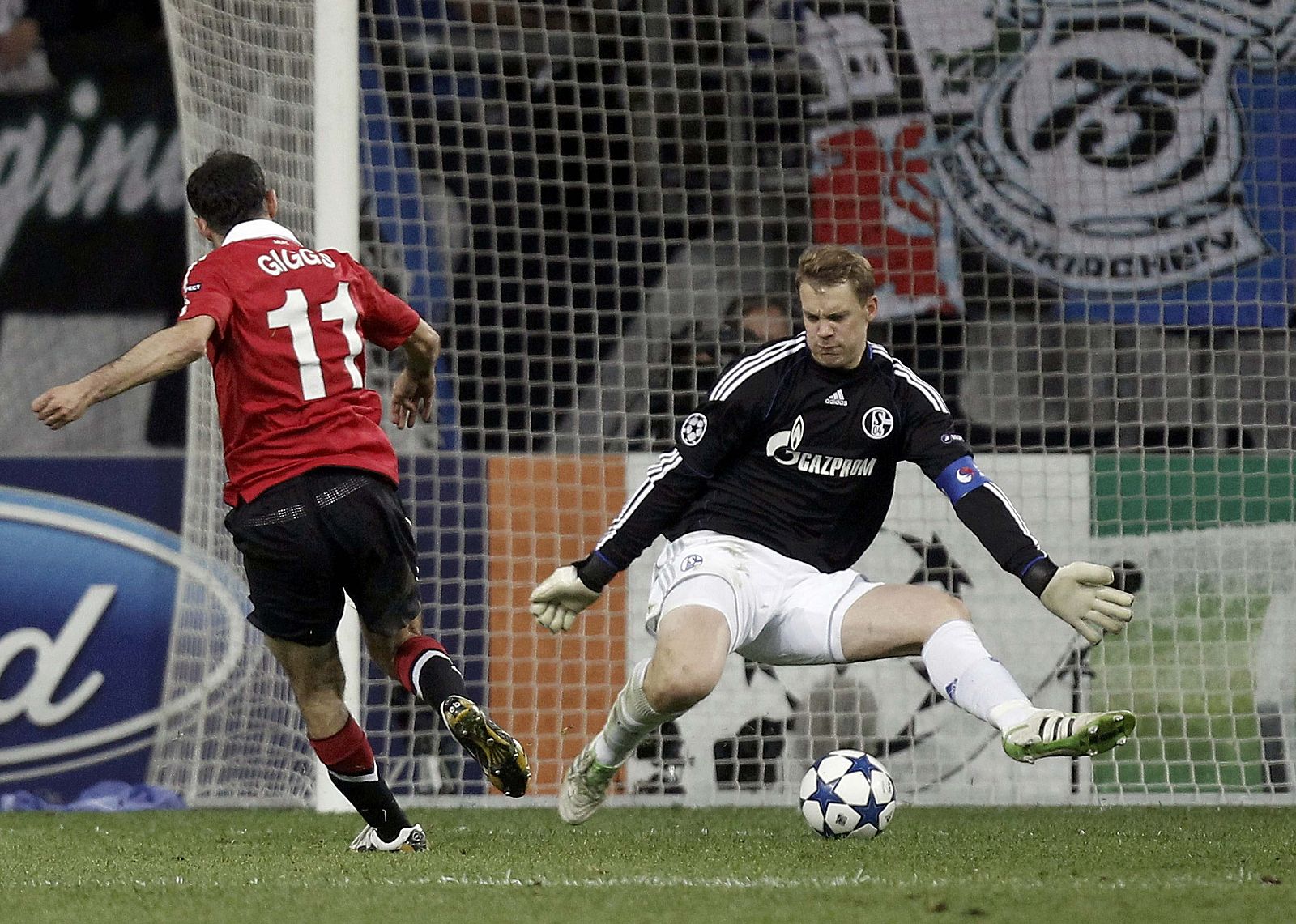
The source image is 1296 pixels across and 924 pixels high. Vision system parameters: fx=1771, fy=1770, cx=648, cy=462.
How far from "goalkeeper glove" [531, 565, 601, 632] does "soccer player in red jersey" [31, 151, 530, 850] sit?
1.25 ft

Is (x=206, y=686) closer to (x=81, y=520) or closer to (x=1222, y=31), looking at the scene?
(x=81, y=520)

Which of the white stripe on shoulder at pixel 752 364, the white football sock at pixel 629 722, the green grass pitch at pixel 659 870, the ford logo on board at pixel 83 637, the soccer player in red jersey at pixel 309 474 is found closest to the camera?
the green grass pitch at pixel 659 870

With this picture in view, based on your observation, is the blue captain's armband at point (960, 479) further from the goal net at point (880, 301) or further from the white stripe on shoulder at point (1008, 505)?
the goal net at point (880, 301)

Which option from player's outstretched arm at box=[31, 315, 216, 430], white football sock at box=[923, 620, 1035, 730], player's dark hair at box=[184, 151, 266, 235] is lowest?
white football sock at box=[923, 620, 1035, 730]

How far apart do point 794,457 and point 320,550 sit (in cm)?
139

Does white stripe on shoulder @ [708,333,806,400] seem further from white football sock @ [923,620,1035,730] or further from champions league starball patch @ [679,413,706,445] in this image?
white football sock @ [923,620,1035,730]

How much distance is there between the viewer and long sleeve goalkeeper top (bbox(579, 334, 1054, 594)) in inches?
192

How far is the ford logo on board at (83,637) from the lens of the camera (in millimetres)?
6906

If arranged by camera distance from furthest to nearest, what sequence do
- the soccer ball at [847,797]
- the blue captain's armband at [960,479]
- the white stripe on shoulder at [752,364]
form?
the white stripe on shoulder at [752,364] < the soccer ball at [847,797] < the blue captain's armband at [960,479]

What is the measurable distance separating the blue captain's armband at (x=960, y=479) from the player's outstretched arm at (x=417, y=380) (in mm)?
1409

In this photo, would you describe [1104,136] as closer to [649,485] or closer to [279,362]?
[649,485]

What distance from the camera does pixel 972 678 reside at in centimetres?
430

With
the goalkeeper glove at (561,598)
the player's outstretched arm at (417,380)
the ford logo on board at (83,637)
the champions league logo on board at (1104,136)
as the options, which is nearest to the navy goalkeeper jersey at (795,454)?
the goalkeeper glove at (561,598)

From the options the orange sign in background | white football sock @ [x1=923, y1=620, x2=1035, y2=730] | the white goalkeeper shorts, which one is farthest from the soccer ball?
the orange sign in background
